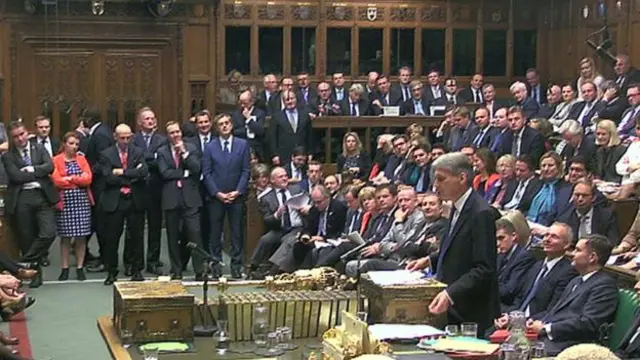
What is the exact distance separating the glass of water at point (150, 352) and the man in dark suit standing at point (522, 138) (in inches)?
259

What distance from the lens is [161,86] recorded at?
14.6 meters

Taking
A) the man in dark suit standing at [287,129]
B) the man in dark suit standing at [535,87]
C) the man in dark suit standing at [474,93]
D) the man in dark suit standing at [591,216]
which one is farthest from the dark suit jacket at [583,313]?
Answer: the man in dark suit standing at [535,87]

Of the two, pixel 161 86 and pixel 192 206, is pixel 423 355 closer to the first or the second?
pixel 192 206

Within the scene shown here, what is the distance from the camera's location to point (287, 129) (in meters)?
11.9

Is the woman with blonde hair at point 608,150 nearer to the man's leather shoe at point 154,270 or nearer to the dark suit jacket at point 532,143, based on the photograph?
the dark suit jacket at point 532,143

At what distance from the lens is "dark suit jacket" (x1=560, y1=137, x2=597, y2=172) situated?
9672 millimetres

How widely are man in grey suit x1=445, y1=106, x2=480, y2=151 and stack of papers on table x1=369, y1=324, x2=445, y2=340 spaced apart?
6721 millimetres

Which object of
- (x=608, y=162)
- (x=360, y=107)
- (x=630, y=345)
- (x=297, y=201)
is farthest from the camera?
(x=360, y=107)

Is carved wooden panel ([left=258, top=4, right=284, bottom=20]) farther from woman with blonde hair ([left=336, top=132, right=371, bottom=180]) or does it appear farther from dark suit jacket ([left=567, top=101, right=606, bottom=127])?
dark suit jacket ([left=567, top=101, right=606, bottom=127])

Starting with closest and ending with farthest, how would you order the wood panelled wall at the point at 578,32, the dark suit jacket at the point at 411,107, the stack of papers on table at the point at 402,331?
the stack of papers on table at the point at 402,331 → the dark suit jacket at the point at 411,107 → the wood panelled wall at the point at 578,32

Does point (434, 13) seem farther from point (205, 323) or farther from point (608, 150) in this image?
point (205, 323)

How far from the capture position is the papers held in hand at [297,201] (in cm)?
1014

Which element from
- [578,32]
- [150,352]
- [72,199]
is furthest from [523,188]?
[578,32]

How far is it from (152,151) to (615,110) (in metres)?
4.75
